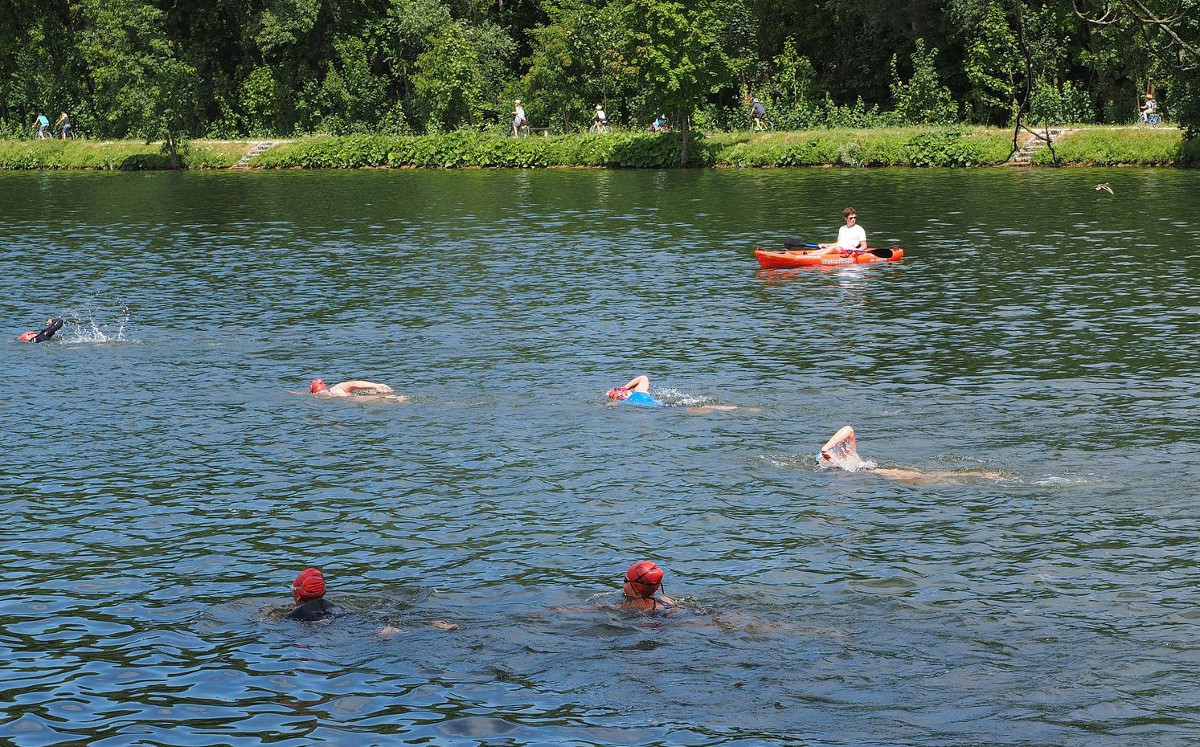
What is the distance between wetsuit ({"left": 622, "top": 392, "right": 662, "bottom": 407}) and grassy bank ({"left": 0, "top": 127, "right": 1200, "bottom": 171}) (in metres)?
36.5

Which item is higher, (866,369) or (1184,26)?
(1184,26)

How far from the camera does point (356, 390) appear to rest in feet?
80.1

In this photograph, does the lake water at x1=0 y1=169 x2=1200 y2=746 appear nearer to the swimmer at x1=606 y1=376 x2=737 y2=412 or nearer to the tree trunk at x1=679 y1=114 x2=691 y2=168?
the swimmer at x1=606 y1=376 x2=737 y2=412

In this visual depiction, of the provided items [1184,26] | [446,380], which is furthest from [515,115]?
[446,380]

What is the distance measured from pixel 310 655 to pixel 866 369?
14263mm

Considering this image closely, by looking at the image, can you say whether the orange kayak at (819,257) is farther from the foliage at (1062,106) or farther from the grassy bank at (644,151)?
the foliage at (1062,106)

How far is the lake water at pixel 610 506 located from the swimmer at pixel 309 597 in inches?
7.7

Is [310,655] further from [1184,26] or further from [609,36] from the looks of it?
[609,36]

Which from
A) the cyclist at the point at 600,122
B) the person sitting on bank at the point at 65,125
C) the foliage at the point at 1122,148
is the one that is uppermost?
the person sitting on bank at the point at 65,125

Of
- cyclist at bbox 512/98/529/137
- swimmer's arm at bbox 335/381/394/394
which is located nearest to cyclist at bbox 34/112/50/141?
cyclist at bbox 512/98/529/137

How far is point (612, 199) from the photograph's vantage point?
58.0 meters

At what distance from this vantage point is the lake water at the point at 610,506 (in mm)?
12734

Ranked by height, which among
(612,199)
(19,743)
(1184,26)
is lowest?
(19,743)

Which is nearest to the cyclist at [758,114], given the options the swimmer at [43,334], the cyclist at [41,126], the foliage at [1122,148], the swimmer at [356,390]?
the foliage at [1122,148]
